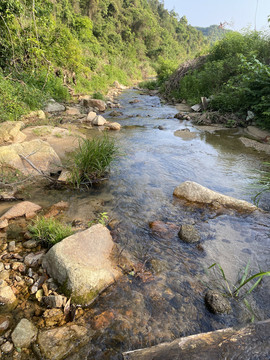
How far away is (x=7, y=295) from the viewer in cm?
193

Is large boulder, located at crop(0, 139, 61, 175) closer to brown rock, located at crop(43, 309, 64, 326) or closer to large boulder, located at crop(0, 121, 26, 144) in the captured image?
large boulder, located at crop(0, 121, 26, 144)

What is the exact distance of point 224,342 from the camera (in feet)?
4.04

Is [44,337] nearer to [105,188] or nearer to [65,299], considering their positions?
[65,299]

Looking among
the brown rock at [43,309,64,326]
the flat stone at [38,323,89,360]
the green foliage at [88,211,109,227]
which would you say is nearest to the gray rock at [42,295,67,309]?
the brown rock at [43,309,64,326]

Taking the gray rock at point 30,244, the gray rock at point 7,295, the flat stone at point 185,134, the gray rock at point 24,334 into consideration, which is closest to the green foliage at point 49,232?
the gray rock at point 30,244

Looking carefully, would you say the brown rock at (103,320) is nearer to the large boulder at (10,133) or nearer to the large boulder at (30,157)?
the large boulder at (30,157)

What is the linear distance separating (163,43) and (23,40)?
1990 inches

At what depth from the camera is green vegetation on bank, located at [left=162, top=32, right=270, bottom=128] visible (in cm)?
759

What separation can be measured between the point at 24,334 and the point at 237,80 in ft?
38.6

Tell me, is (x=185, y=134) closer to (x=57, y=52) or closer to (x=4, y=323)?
(x=57, y=52)

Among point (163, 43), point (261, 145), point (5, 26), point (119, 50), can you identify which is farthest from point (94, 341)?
point (163, 43)

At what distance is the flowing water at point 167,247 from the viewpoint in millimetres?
1849

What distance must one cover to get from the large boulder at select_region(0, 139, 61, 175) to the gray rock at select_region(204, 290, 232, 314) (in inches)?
135

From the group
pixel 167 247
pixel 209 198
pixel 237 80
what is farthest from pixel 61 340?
pixel 237 80
